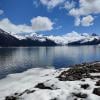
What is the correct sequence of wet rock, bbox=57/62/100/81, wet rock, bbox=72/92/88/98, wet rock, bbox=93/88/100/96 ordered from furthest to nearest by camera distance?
wet rock, bbox=57/62/100/81, wet rock, bbox=93/88/100/96, wet rock, bbox=72/92/88/98

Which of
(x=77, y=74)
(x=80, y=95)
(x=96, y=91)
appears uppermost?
(x=77, y=74)

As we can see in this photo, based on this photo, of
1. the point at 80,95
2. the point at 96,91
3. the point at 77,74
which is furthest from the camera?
the point at 77,74

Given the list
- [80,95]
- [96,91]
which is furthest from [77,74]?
[80,95]

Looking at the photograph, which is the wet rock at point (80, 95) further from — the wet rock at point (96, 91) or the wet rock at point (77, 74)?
the wet rock at point (77, 74)

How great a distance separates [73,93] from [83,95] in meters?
1.00

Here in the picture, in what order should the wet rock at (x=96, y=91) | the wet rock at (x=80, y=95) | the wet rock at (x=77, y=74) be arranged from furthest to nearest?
the wet rock at (x=77, y=74) → the wet rock at (x=96, y=91) → the wet rock at (x=80, y=95)

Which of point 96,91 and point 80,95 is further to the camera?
point 96,91

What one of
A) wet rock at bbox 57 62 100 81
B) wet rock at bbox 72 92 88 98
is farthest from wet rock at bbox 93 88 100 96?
wet rock at bbox 57 62 100 81

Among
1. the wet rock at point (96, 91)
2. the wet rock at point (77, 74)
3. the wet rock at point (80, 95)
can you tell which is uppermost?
the wet rock at point (77, 74)

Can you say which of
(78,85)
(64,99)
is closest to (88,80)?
(78,85)

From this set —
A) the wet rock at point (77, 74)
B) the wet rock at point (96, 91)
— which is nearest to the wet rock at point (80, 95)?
the wet rock at point (96, 91)

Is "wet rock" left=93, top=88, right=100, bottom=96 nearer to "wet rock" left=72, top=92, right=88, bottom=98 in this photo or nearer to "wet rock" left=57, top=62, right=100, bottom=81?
"wet rock" left=72, top=92, right=88, bottom=98

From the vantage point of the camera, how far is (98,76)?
29484 mm

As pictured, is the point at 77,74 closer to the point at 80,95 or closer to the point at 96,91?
the point at 96,91
